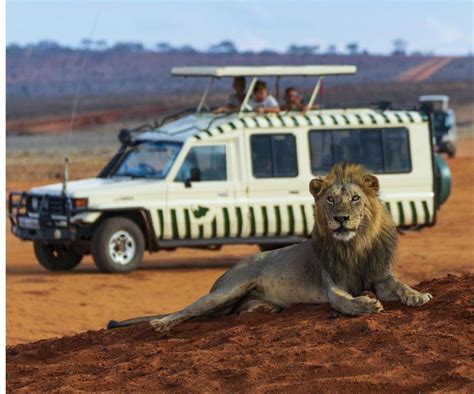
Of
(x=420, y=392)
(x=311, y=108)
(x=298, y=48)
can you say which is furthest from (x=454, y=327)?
(x=298, y=48)

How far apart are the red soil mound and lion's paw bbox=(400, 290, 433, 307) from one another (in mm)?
54

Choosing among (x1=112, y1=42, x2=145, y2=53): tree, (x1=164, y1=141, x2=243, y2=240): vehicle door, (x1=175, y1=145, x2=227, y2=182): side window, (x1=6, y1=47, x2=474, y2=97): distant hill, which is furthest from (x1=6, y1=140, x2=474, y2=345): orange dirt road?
(x1=112, y1=42, x2=145, y2=53): tree

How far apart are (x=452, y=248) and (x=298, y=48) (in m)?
98.1

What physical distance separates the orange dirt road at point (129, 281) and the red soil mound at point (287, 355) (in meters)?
4.48

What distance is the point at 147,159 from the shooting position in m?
20.5

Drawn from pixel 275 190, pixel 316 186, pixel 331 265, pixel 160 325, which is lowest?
pixel 160 325

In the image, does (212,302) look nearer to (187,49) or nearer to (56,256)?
(56,256)

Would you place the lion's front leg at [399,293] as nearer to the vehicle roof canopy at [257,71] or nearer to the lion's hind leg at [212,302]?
the lion's hind leg at [212,302]

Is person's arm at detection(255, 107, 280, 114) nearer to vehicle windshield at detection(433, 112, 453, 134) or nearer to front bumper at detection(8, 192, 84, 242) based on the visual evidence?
front bumper at detection(8, 192, 84, 242)

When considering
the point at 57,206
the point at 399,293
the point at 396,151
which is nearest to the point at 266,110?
the point at 396,151

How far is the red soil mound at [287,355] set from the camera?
878 centimetres

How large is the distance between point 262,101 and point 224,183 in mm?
1773

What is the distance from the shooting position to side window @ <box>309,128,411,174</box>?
20703 mm

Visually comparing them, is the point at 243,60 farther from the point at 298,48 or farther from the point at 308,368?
the point at 308,368
